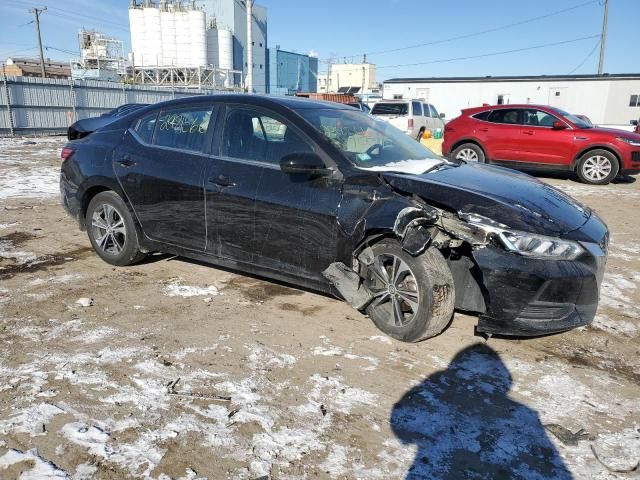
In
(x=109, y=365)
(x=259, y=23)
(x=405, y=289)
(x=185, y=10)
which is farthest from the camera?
(x=259, y=23)

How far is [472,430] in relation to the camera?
8.69 feet

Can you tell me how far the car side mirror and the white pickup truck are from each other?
582 inches

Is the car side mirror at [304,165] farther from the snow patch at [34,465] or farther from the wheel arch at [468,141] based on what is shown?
the wheel arch at [468,141]

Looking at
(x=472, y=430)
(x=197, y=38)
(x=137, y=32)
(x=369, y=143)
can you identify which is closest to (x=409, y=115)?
(x=369, y=143)

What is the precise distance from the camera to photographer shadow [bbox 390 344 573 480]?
2.36m

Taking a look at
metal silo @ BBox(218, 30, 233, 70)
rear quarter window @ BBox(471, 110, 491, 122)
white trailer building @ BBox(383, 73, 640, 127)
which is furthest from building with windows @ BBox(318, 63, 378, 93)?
rear quarter window @ BBox(471, 110, 491, 122)

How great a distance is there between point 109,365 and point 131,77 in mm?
56745

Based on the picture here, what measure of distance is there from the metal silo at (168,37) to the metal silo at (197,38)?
2.09m

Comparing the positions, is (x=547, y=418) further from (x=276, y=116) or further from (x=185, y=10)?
(x=185, y=10)

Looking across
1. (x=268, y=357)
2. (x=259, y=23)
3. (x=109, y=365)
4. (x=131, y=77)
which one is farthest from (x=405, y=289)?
(x=259, y=23)

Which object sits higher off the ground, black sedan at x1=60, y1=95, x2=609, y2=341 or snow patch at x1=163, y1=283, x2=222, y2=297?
black sedan at x1=60, y1=95, x2=609, y2=341

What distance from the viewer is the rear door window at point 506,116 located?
39.5 ft

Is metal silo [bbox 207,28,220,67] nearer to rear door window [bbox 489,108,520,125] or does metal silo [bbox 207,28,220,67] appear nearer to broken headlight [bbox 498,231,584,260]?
rear door window [bbox 489,108,520,125]

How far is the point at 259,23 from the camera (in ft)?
205
